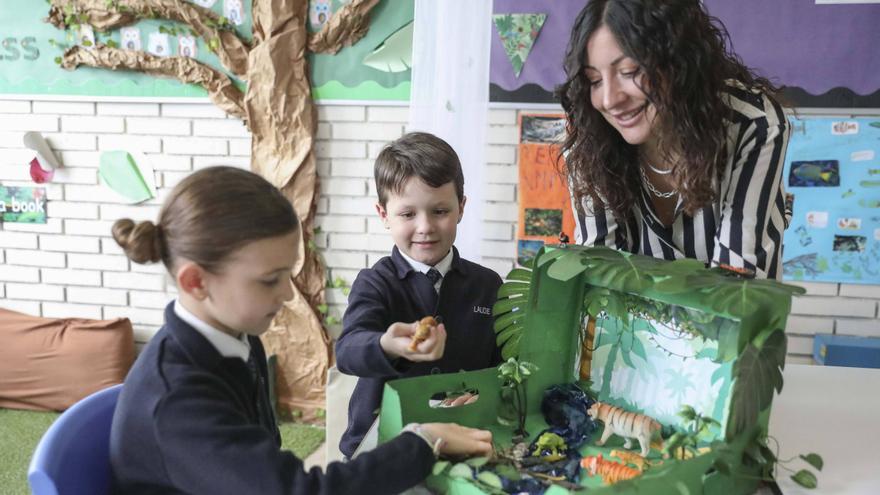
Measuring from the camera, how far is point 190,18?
2441 millimetres

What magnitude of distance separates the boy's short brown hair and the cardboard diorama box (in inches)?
11.5

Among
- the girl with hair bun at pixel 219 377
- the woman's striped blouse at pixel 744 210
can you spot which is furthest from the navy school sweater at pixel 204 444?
the woman's striped blouse at pixel 744 210

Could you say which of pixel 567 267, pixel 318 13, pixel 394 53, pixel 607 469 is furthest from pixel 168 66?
pixel 607 469

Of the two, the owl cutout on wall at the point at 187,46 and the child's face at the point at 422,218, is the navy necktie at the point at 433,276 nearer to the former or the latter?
the child's face at the point at 422,218

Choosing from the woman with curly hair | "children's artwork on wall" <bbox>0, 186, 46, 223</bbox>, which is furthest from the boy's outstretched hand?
"children's artwork on wall" <bbox>0, 186, 46, 223</bbox>

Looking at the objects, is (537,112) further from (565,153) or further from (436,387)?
(436,387)

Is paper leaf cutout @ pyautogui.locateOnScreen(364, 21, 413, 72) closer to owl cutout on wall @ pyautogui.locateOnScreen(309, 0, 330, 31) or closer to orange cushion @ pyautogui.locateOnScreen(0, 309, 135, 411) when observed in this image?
owl cutout on wall @ pyautogui.locateOnScreen(309, 0, 330, 31)

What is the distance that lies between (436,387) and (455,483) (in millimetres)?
156

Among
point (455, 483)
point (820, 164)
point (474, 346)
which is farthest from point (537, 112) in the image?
point (455, 483)

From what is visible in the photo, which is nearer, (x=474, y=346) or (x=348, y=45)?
(x=474, y=346)

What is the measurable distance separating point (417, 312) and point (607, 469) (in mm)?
536

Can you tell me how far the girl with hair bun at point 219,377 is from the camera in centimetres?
73

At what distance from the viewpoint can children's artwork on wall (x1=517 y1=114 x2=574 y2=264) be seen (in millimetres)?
2346

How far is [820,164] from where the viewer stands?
2160 millimetres
